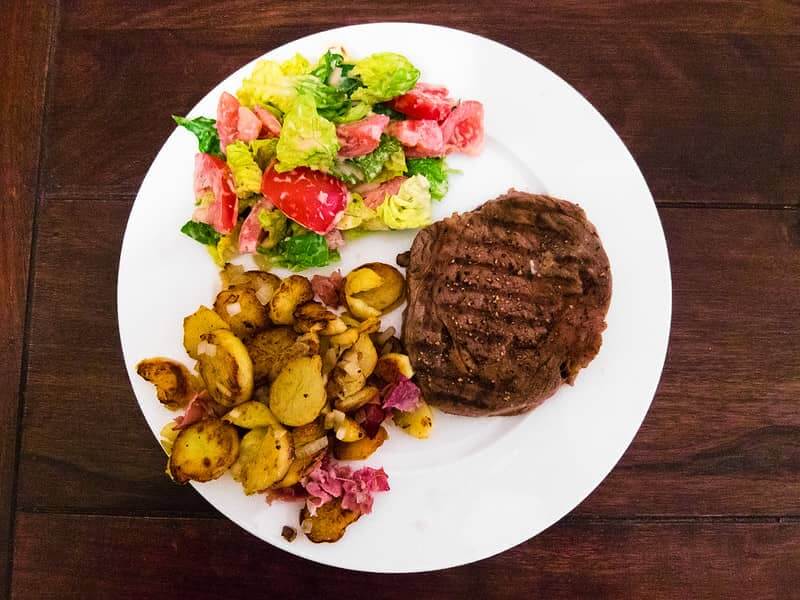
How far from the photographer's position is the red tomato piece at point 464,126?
229 cm

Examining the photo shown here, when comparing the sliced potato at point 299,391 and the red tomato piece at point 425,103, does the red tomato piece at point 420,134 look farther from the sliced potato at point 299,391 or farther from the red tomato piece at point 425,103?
the sliced potato at point 299,391

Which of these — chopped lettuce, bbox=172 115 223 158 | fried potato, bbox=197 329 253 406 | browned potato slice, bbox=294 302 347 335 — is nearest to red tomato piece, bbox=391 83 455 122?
chopped lettuce, bbox=172 115 223 158

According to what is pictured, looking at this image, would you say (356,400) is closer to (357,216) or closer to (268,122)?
(357,216)

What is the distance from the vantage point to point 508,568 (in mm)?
2467

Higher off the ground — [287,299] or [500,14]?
[500,14]

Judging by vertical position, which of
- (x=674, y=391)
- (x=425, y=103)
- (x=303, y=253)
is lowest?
(x=674, y=391)

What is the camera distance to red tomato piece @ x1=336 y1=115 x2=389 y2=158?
7.23 feet

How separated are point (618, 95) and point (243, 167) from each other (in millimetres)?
1573

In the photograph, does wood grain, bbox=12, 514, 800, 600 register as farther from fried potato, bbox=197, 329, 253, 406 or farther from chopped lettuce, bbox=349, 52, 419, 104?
chopped lettuce, bbox=349, 52, 419, 104

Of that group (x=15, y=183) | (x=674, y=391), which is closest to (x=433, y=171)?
(x=674, y=391)

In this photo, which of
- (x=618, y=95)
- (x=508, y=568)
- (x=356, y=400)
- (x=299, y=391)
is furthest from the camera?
(x=618, y=95)

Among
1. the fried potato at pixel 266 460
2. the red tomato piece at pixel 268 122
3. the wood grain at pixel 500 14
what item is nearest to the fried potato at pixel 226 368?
the fried potato at pixel 266 460

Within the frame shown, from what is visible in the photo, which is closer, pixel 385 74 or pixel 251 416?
pixel 251 416

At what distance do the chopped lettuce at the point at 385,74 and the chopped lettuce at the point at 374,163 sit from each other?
165mm
